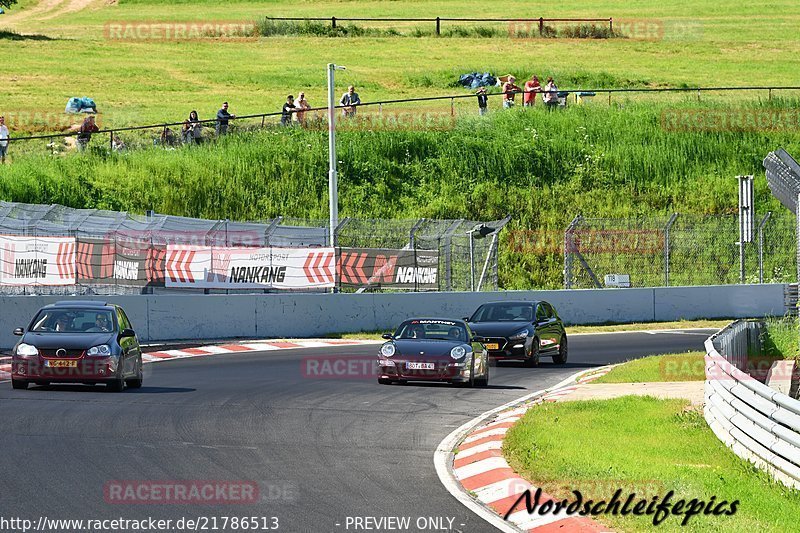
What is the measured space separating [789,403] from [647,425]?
13.6 ft

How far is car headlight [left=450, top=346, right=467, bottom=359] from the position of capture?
68.8ft

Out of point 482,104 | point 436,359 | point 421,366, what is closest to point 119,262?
point 421,366

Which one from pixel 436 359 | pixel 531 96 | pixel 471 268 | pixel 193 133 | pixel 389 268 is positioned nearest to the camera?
pixel 436 359

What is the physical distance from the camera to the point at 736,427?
13.5 metres

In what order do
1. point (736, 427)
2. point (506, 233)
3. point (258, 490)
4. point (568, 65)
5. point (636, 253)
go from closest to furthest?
point (258, 490) < point (736, 427) < point (636, 253) < point (506, 233) < point (568, 65)

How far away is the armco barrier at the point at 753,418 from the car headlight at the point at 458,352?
5359 mm

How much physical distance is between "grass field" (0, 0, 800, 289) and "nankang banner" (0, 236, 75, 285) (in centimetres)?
1117

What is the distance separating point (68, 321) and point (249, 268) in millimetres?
11383

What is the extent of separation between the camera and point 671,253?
40.0m

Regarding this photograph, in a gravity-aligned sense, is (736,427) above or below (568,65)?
below

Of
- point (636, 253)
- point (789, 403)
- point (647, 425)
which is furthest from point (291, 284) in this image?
point (789, 403)

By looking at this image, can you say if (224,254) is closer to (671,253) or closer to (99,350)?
(99,350)

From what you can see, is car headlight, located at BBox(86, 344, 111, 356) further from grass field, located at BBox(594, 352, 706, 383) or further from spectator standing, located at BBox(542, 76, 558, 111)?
spectator standing, located at BBox(542, 76, 558, 111)

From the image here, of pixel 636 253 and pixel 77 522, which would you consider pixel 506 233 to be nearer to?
pixel 636 253
